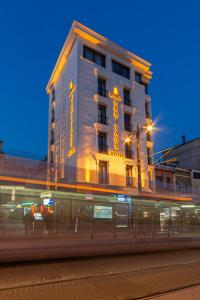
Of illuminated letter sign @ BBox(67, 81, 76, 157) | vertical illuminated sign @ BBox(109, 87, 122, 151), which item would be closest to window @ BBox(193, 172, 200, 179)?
vertical illuminated sign @ BBox(109, 87, 122, 151)

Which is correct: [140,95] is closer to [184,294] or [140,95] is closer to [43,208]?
[43,208]

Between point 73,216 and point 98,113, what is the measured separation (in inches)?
643

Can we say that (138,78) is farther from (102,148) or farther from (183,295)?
(183,295)

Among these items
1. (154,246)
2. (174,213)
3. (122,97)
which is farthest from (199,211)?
(122,97)

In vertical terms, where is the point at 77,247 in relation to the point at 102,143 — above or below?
below

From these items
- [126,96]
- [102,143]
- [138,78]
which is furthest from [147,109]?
[102,143]

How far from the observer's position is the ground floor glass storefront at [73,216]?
1526 cm

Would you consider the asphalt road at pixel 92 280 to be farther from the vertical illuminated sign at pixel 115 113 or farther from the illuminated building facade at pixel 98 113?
the vertical illuminated sign at pixel 115 113

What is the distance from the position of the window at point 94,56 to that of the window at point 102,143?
852 centimetres

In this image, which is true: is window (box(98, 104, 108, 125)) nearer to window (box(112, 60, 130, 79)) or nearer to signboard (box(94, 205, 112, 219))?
window (box(112, 60, 130, 79))

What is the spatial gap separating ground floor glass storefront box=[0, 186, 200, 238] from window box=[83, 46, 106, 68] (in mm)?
18308

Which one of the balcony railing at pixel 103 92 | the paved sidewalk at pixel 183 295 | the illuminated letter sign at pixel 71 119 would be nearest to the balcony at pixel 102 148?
the illuminated letter sign at pixel 71 119

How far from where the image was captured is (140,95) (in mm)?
35656

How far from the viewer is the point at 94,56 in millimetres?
32406
